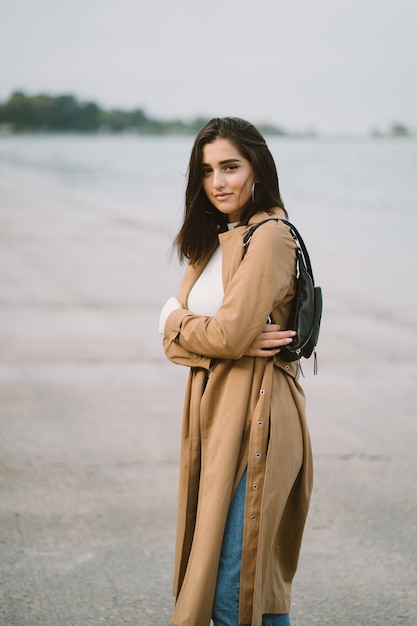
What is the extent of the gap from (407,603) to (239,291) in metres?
1.87

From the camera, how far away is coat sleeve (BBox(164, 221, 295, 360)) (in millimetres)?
2633

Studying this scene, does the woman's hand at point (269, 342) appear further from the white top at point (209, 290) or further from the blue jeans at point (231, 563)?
the blue jeans at point (231, 563)

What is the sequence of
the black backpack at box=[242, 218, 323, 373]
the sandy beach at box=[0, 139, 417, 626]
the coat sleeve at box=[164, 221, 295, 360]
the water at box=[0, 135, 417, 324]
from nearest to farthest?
1. the coat sleeve at box=[164, 221, 295, 360]
2. the black backpack at box=[242, 218, 323, 373]
3. the sandy beach at box=[0, 139, 417, 626]
4. the water at box=[0, 135, 417, 324]

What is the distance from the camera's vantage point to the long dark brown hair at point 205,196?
113 inches

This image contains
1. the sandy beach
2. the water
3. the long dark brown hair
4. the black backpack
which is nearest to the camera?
the black backpack

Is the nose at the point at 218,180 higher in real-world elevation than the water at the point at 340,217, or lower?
higher

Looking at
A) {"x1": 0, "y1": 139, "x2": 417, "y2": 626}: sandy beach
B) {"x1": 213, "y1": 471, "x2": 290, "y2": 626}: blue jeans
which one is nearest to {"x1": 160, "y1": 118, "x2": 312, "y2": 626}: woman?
{"x1": 213, "y1": 471, "x2": 290, "y2": 626}: blue jeans

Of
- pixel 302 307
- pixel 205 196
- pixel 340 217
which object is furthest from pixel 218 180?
pixel 340 217

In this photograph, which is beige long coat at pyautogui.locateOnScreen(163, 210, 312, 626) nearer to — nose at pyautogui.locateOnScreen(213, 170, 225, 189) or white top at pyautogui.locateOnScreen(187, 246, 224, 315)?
white top at pyautogui.locateOnScreen(187, 246, 224, 315)

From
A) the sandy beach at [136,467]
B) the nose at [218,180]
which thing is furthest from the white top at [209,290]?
the sandy beach at [136,467]

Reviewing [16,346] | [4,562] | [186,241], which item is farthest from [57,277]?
[186,241]

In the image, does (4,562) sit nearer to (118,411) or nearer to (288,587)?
(288,587)

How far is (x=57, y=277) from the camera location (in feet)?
39.9

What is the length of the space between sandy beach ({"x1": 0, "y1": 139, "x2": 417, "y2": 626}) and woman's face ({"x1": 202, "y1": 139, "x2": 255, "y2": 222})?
5.89 feet
